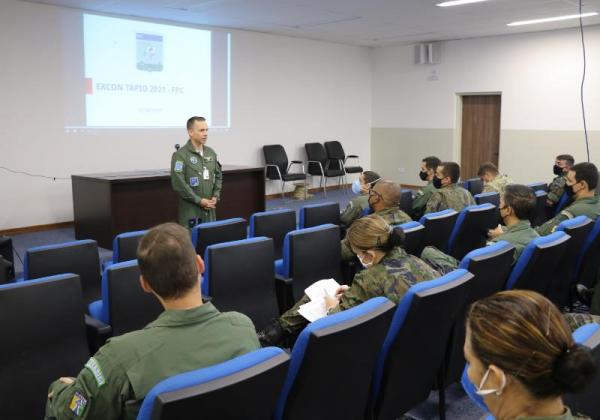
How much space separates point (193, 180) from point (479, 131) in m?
7.12

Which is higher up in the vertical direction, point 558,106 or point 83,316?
point 558,106

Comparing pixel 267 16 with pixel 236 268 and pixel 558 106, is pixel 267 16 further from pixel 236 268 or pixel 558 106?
pixel 236 268

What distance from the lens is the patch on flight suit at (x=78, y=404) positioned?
4.64 feet

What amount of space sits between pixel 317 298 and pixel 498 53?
8767 millimetres

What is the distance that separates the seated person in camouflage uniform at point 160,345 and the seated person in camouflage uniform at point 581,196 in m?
3.26

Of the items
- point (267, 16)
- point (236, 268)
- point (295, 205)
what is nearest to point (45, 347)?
point (236, 268)

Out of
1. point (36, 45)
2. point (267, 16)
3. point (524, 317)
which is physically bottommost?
point (524, 317)

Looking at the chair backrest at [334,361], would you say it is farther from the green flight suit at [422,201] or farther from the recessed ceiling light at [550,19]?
the recessed ceiling light at [550,19]

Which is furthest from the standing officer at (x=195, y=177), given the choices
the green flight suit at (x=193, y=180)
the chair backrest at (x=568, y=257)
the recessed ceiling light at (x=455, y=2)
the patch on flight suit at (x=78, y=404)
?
the recessed ceiling light at (x=455, y=2)

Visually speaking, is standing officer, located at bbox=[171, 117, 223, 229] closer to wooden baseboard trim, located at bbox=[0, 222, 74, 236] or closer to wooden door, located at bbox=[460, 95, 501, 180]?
wooden baseboard trim, located at bbox=[0, 222, 74, 236]

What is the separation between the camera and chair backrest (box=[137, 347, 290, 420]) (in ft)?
4.08

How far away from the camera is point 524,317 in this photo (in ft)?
3.57

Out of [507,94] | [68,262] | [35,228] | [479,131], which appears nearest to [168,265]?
[68,262]

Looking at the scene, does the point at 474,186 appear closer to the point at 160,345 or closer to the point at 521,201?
the point at 521,201
